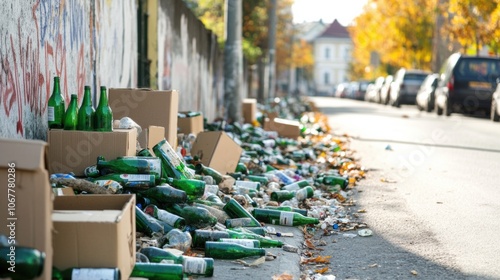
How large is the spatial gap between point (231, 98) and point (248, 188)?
25.2ft

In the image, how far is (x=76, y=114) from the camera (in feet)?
22.3

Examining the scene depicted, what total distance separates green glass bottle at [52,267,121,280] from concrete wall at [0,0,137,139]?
1.75 m

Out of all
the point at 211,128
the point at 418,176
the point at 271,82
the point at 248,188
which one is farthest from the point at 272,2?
the point at 248,188

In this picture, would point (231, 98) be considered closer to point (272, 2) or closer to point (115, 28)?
point (115, 28)

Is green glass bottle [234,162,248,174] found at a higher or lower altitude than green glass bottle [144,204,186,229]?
lower

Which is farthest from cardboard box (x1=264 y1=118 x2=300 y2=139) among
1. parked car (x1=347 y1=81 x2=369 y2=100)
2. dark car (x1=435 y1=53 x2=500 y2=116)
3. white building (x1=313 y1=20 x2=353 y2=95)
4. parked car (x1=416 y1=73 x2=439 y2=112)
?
white building (x1=313 y1=20 x2=353 y2=95)

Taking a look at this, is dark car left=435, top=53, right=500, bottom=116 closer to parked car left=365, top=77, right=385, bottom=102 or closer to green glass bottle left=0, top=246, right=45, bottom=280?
parked car left=365, top=77, right=385, bottom=102

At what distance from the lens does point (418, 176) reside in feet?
33.6

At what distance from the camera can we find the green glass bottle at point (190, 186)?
6598 millimetres

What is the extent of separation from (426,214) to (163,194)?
8.51 ft

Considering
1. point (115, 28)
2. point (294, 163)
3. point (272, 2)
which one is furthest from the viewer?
point (272, 2)

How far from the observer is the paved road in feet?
18.4

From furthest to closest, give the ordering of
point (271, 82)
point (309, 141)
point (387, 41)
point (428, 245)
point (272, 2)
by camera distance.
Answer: point (387, 41), point (271, 82), point (272, 2), point (309, 141), point (428, 245)

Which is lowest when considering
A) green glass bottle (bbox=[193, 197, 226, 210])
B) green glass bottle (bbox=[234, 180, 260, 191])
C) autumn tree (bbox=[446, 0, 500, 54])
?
green glass bottle (bbox=[234, 180, 260, 191])
